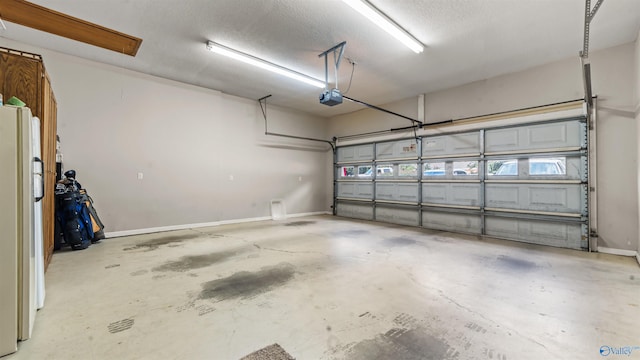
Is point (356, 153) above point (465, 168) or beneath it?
above

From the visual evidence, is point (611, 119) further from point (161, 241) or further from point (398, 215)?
point (161, 241)

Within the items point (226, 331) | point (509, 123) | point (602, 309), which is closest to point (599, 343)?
point (602, 309)

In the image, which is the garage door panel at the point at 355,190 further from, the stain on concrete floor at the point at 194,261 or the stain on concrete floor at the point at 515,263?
the stain on concrete floor at the point at 194,261

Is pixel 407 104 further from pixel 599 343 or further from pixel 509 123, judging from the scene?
pixel 599 343

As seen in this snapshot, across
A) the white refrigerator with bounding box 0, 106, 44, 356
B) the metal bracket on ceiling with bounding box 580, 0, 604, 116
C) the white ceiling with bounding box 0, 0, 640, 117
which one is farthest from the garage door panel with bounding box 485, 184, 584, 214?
the white refrigerator with bounding box 0, 106, 44, 356

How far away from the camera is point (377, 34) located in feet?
12.7

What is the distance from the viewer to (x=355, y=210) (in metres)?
8.16

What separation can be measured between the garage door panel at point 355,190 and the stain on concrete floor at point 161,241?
4.64 meters

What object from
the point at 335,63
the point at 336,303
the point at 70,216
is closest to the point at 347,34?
the point at 335,63

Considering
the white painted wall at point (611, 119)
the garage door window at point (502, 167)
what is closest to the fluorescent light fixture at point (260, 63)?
the garage door window at point (502, 167)

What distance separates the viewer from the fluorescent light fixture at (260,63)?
4269 mm

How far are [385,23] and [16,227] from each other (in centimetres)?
417

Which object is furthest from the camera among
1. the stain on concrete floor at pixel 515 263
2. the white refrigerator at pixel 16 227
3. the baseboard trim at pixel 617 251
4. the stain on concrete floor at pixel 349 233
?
the stain on concrete floor at pixel 349 233

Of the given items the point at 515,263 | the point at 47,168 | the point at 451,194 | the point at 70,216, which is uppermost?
the point at 47,168
